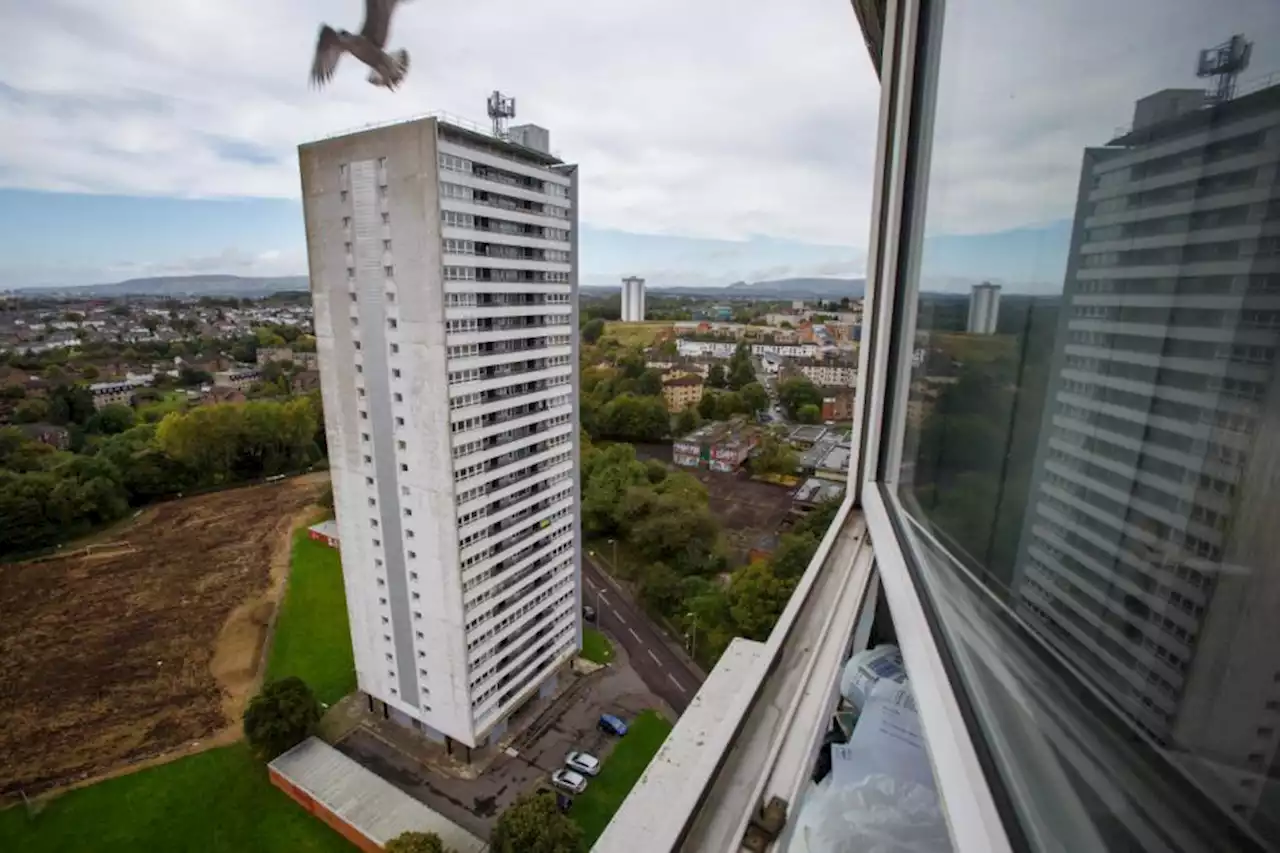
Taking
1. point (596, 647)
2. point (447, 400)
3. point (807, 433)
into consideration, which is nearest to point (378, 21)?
point (447, 400)

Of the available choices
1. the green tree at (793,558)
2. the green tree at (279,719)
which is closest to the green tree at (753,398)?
the green tree at (793,558)

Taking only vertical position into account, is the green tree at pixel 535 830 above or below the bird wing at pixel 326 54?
below

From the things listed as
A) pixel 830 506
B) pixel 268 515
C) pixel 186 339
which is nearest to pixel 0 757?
pixel 268 515

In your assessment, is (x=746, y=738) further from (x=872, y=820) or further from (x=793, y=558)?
(x=793, y=558)

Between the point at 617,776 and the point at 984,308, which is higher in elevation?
the point at 984,308

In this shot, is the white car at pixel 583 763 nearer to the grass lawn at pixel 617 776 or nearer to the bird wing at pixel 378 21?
the grass lawn at pixel 617 776

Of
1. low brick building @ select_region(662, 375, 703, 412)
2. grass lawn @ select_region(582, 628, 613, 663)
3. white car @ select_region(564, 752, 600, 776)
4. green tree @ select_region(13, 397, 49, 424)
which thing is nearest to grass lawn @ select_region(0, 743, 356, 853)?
white car @ select_region(564, 752, 600, 776)
